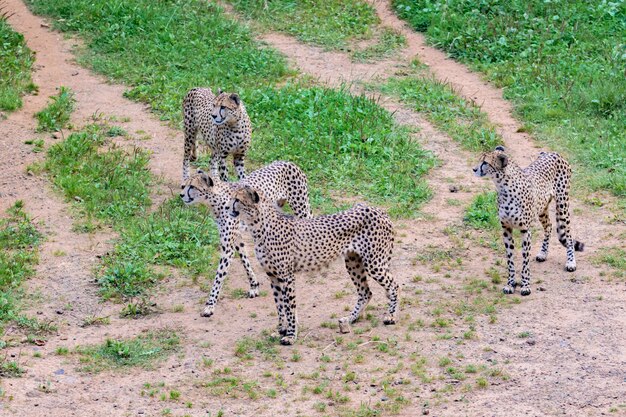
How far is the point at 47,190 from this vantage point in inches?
555

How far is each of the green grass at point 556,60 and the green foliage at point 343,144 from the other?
7.02ft

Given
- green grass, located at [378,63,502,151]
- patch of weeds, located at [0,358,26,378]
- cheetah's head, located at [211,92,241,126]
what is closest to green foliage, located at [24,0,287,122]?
green grass, located at [378,63,502,151]

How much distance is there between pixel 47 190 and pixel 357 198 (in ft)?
12.6

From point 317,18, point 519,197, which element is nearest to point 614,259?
point 519,197

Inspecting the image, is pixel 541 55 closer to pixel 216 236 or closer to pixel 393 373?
pixel 216 236

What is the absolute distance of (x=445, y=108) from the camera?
16.8 m

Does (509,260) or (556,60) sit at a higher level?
(556,60)

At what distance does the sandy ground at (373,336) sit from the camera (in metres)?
9.65

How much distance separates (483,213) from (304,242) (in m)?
3.35

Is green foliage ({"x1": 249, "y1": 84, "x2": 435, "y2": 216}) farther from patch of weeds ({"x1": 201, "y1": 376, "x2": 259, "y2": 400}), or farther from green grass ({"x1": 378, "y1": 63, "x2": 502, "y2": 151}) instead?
patch of weeds ({"x1": 201, "y1": 376, "x2": 259, "y2": 400})

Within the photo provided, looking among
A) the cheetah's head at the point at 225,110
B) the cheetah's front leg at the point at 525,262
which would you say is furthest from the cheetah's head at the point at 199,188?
the cheetah's front leg at the point at 525,262

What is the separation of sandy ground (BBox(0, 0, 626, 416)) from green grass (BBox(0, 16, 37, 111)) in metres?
1.50

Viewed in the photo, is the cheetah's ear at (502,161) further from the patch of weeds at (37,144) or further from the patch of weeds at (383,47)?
the patch of weeds at (383,47)

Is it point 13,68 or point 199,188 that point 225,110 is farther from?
point 13,68
